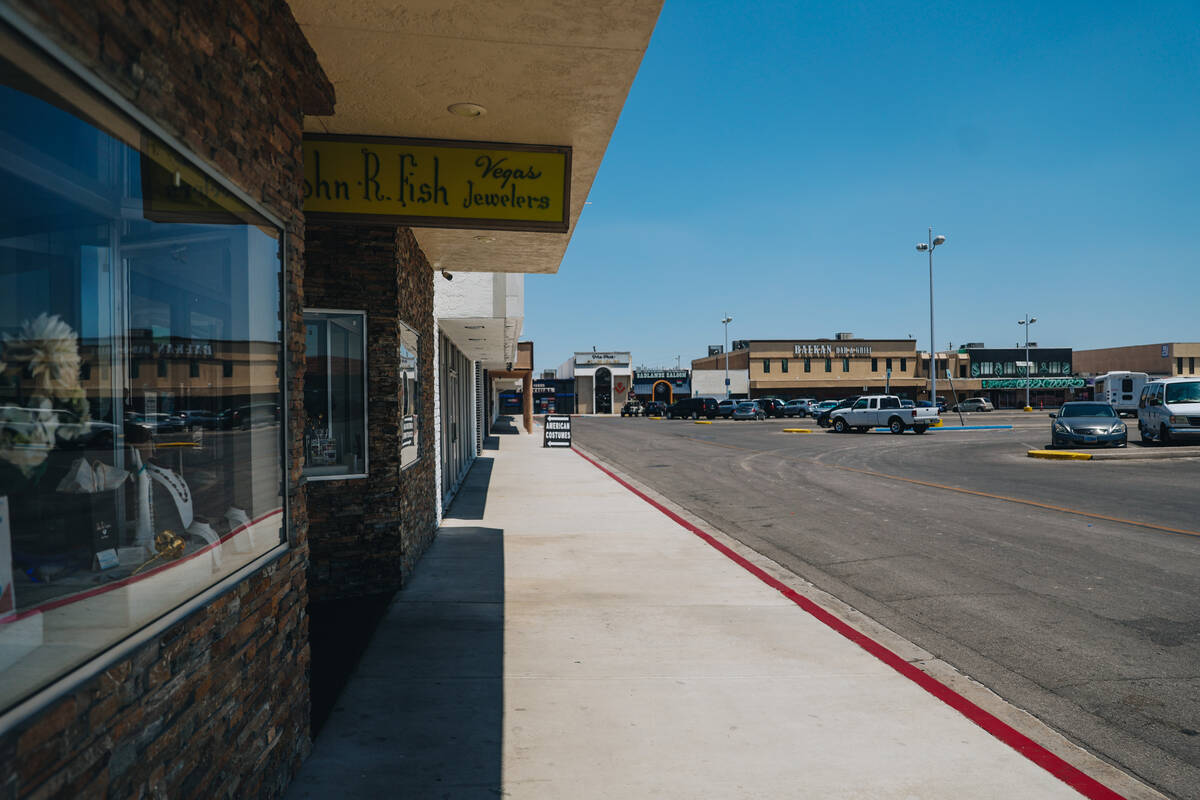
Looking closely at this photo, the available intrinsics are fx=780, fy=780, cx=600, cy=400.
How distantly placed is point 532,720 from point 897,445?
26.3 metres

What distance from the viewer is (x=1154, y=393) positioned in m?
25.7

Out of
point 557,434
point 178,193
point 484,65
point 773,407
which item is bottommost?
point 557,434

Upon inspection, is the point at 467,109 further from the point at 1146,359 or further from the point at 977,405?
the point at 1146,359

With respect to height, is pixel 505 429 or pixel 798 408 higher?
pixel 798 408

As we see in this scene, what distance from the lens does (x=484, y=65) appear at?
4.63 meters

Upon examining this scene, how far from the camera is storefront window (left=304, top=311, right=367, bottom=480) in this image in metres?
7.27

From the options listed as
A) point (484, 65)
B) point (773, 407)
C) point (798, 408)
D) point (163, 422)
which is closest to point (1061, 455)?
point (484, 65)

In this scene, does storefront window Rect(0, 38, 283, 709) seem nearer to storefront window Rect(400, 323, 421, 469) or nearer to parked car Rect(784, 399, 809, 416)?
storefront window Rect(400, 323, 421, 469)

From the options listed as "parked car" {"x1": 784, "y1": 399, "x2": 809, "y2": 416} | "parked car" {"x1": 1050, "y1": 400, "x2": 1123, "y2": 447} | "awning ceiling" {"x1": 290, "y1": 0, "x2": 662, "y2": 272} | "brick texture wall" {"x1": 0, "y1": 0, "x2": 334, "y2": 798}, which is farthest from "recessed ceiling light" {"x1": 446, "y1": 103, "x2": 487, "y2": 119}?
"parked car" {"x1": 784, "y1": 399, "x2": 809, "y2": 416}

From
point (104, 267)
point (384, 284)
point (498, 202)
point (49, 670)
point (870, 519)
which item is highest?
point (498, 202)

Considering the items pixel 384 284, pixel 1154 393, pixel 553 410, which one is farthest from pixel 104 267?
pixel 553 410

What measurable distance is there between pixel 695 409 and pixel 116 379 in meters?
57.5

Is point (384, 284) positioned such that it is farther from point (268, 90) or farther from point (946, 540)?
point (946, 540)

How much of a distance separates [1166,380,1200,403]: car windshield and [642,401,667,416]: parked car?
44.0 metres
